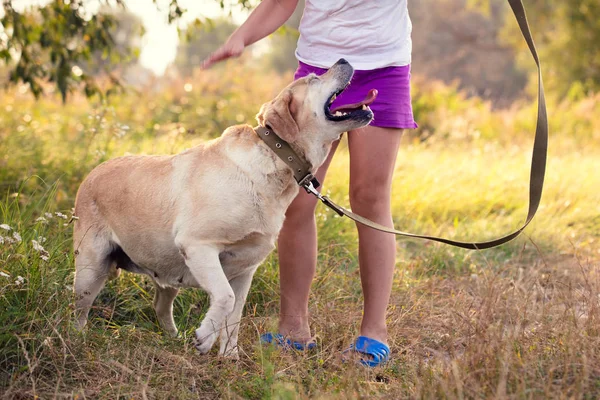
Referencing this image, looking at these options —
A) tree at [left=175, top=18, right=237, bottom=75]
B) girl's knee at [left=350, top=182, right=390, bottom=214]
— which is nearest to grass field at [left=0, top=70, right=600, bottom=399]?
girl's knee at [left=350, top=182, right=390, bottom=214]

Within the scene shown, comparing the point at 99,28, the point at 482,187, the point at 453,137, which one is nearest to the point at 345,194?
the point at 482,187

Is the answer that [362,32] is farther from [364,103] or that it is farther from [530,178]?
[530,178]

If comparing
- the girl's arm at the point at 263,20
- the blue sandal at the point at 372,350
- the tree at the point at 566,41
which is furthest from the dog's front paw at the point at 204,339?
the tree at the point at 566,41

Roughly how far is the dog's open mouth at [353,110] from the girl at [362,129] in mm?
93

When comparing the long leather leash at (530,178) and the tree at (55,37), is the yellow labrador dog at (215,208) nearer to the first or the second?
the long leather leash at (530,178)

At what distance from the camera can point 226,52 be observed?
310 centimetres

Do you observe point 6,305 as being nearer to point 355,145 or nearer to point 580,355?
point 355,145

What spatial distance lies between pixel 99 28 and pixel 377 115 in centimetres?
359

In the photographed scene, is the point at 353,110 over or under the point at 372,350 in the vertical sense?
over

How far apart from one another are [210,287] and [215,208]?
333mm

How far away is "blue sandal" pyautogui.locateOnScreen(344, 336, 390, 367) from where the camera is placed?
127 inches

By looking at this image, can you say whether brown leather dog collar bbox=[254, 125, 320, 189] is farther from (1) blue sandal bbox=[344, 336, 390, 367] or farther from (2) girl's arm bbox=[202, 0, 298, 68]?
(1) blue sandal bbox=[344, 336, 390, 367]

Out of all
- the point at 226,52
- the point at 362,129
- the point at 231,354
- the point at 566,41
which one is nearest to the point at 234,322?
the point at 231,354

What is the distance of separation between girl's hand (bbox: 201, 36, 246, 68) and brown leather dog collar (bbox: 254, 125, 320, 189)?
351 millimetres
